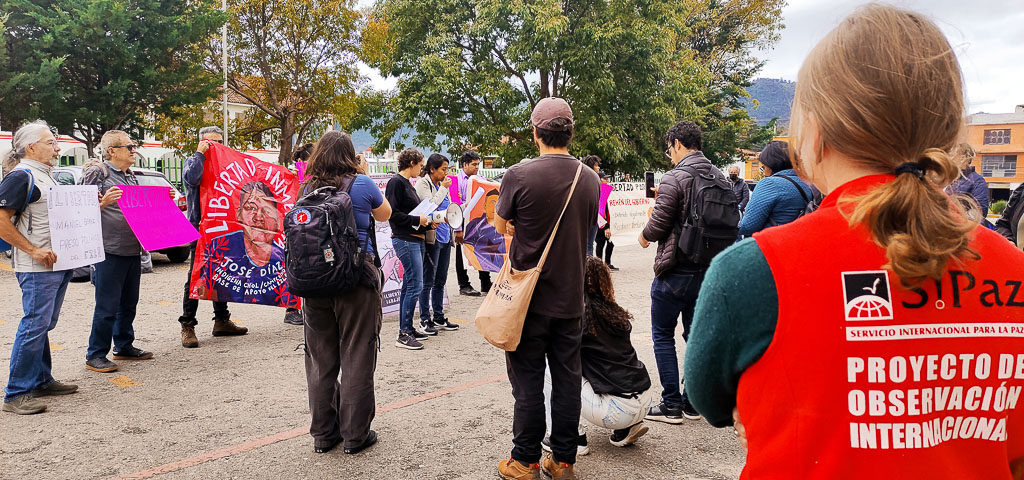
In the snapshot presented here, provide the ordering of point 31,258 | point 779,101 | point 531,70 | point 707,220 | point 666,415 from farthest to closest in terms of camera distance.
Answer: point 531,70
point 31,258
point 666,415
point 707,220
point 779,101

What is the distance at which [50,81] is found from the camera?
17031 mm

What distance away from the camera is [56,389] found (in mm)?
4816

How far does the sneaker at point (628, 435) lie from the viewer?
3.89 meters

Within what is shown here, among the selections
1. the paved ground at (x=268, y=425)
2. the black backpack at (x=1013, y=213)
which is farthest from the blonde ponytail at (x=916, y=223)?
the black backpack at (x=1013, y=213)

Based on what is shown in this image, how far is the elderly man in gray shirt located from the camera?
5.36 m

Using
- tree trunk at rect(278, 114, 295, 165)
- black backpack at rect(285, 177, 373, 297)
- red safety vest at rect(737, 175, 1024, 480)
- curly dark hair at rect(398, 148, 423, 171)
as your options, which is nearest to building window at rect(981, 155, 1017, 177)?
tree trunk at rect(278, 114, 295, 165)

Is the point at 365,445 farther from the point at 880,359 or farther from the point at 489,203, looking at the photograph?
the point at 489,203

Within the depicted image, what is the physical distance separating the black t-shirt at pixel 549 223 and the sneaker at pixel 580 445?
790mm

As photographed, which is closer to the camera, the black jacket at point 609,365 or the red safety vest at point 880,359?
the red safety vest at point 880,359

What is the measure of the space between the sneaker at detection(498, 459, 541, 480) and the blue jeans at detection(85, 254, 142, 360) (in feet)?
12.7

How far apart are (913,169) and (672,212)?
3144mm

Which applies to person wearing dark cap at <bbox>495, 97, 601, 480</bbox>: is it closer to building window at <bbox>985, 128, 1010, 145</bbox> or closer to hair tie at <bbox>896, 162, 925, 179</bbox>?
hair tie at <bbox>896, 162, 925, 179</bbox>

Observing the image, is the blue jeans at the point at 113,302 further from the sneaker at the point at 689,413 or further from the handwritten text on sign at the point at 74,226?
the sneaker at the point at 689,413

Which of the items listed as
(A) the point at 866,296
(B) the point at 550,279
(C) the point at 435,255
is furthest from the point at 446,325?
(A) the point at 866,296
